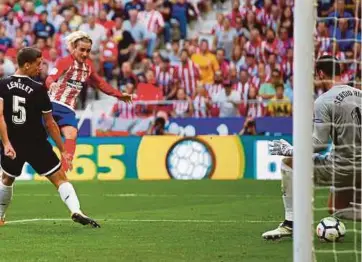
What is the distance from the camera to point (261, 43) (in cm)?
2300

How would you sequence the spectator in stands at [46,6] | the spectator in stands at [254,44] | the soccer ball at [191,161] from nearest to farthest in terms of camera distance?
the soccer ball at [191,161], the spectator in stands at [254,44], the spectator in stands at [46,6]

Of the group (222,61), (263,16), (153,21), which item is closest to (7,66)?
(153,21)

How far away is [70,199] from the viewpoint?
416 inches

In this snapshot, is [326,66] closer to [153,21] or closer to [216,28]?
[216,28]

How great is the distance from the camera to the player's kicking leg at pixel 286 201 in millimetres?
9422

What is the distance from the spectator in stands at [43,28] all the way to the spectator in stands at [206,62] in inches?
163

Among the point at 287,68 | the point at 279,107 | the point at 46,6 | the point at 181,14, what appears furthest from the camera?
the point at 46,6

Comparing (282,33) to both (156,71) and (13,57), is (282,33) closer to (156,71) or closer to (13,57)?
(156,71)

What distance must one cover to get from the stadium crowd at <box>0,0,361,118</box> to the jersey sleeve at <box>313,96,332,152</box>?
10.0 m

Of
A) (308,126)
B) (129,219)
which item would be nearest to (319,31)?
(129,219)

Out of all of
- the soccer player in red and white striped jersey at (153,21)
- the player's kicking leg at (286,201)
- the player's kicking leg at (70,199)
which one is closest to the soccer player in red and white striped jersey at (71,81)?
the player's kicking leg at (70,199)

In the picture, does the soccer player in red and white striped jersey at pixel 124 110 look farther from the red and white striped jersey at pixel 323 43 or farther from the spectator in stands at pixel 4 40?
the spectator in stands at pixel 4 40

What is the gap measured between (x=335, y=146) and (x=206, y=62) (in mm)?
13748

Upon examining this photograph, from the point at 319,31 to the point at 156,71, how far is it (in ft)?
12.4
